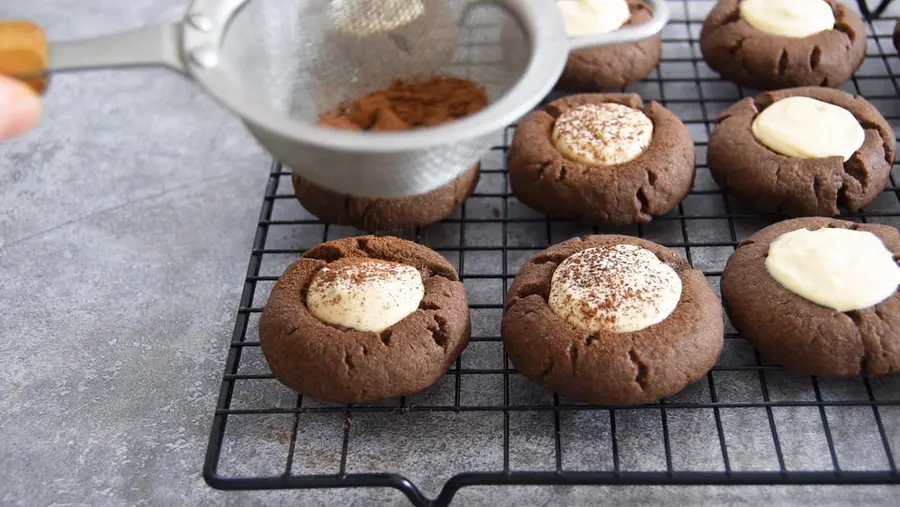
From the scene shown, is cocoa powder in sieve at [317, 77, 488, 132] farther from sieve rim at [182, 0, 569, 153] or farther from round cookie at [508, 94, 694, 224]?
round cookie at [508, 94, 694, 224]

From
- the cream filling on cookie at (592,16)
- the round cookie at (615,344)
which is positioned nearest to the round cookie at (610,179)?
the round cookie at (615,344)

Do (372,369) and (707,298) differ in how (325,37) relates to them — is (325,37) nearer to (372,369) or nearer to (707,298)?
(372,369)

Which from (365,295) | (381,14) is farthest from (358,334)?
(381,14)

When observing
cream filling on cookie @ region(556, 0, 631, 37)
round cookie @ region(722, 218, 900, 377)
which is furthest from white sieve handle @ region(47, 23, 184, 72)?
cream filling on cookie @ region(556, 0, 631, 37)

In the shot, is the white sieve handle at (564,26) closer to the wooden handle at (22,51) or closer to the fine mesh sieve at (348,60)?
the fine mesh sieve at (348,60)

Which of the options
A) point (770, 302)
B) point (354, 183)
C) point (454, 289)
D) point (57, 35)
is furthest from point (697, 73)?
point (57, 35)

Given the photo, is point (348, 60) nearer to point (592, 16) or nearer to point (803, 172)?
point (592, 16)

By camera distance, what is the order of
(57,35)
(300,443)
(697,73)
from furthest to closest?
(57,35) → (697,73) → (300,443)
